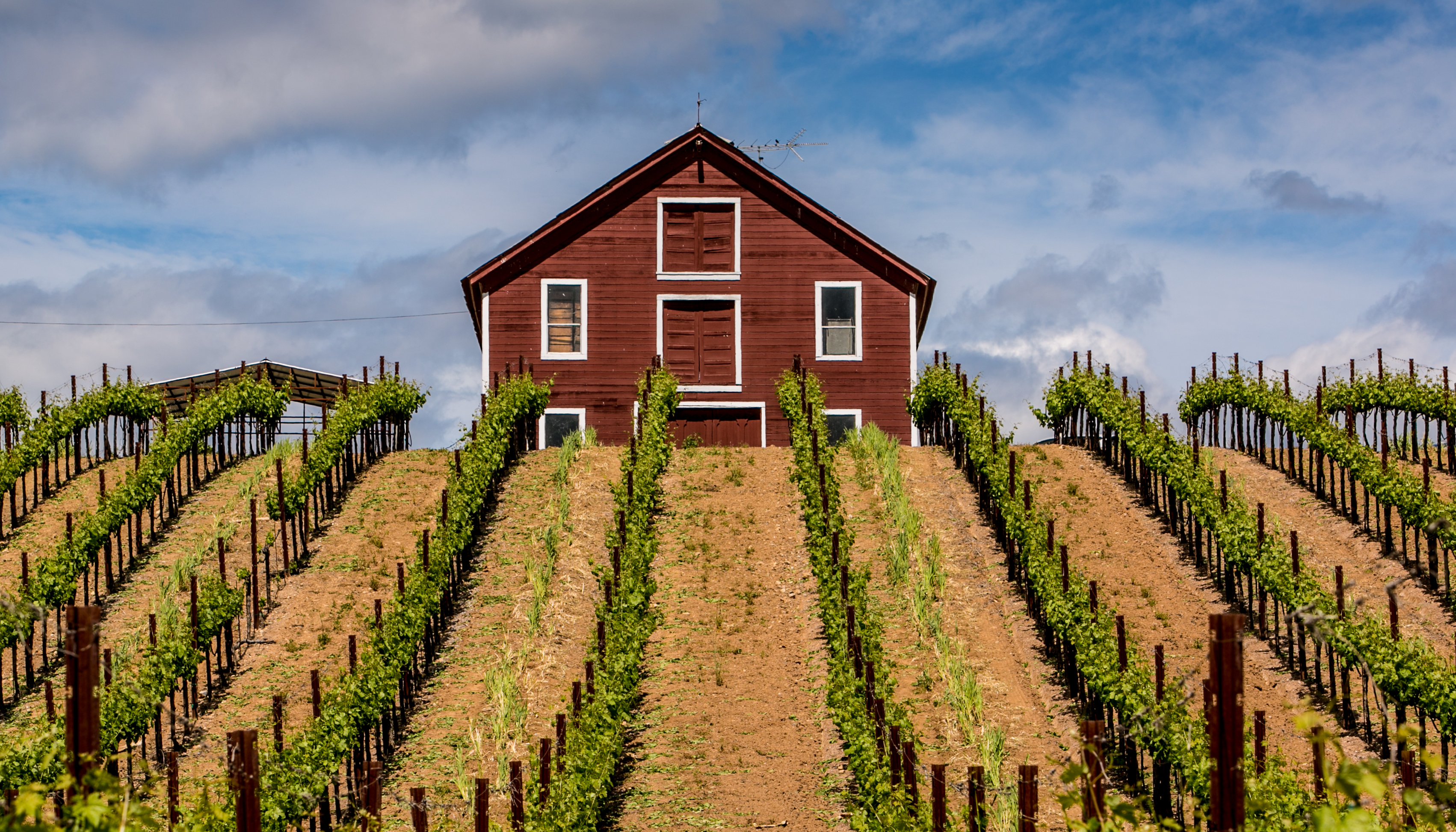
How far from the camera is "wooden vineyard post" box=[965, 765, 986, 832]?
9547 mm

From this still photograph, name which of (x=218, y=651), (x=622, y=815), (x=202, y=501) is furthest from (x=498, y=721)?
(x=202, y=501)

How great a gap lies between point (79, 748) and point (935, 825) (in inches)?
269

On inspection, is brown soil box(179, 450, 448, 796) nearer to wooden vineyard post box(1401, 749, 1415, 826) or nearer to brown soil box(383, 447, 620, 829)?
brown soil box(383, 447, 620, 829)

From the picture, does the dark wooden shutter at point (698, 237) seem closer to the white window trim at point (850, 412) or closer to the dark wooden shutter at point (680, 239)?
the dark wooden shutter at point (680, 239)

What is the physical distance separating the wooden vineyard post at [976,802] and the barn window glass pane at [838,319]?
693 inches

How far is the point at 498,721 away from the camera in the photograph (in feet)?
47.7

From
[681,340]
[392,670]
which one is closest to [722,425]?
[681,340]

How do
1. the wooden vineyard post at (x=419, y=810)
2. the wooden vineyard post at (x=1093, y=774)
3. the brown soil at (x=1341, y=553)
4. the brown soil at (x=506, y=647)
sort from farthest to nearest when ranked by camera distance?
1. the brown soil at (x=1341, y=553)
2. the brown soil at (x=506, y=647)
3. the wooden vineyard post at (x=419, y=810)
4. the wooden vineyard post at (x=1093, y=774)

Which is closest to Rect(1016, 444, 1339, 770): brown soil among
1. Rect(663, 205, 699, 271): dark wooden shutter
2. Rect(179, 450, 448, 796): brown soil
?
Rect(663, 205, 699, 271): dark wooden shutter

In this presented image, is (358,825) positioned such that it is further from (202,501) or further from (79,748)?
(202,501)

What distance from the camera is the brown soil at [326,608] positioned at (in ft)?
51.2

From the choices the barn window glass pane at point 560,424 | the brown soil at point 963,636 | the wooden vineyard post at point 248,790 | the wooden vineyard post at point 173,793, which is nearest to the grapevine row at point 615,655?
the wooden vineyard post at point 173,793

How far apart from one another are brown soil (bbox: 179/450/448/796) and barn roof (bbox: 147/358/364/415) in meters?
4.77

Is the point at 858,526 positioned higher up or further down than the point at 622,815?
higher up
